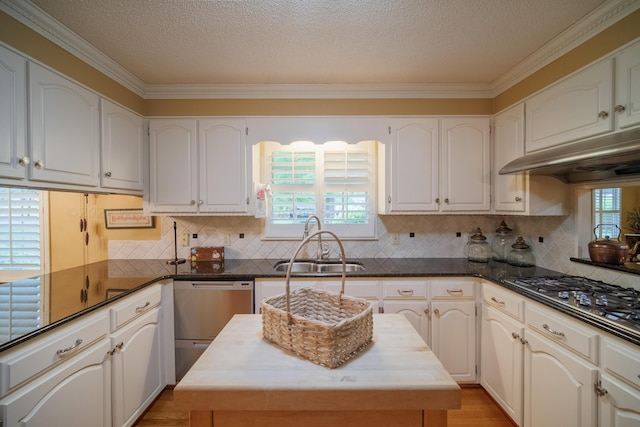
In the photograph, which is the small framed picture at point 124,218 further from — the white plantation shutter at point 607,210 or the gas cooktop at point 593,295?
the white plantation shutter at point 607,210

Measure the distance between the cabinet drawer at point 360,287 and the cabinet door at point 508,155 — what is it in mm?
1219

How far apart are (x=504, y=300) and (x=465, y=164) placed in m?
1.14

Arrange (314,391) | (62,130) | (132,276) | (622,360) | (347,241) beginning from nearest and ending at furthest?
(314,391)
(622,360)
(62,130)
(132,276)
(347,241)

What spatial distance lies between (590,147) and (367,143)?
1.66 metres

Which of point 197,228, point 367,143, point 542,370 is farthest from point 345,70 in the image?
point 542,370

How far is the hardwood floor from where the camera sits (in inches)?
73.9

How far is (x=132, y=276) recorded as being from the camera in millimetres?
2078

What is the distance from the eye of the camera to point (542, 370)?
1553 mm

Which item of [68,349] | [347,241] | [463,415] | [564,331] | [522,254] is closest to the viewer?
[68,349]

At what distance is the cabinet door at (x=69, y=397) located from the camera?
1098 millimetres

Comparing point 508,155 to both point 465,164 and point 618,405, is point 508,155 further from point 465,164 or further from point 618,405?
point 618,405

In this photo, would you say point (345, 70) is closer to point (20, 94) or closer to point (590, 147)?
point (590, 147)

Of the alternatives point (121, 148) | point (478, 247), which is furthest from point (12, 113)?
point (478, 247)

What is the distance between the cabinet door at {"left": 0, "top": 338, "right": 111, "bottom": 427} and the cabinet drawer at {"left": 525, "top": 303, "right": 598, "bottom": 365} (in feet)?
7.61
